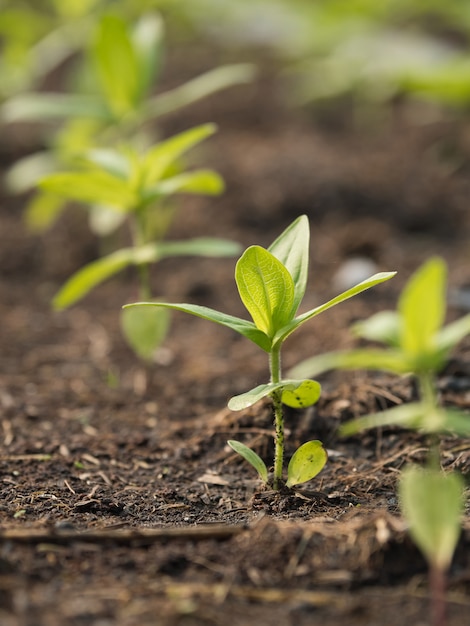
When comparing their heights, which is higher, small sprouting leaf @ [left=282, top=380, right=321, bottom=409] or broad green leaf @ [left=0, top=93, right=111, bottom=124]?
broad green leaf @ [left=0, top=93, right=111, bottom=124]

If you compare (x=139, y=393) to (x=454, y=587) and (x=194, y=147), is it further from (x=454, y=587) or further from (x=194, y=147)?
(x=194, y=147)

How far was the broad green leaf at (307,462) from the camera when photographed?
1743 mm

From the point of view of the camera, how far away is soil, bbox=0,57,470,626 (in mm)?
1361

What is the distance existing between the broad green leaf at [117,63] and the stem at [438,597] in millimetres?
1986

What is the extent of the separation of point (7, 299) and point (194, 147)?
5.94ft

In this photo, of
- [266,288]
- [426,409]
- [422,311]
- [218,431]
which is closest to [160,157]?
[218,431]

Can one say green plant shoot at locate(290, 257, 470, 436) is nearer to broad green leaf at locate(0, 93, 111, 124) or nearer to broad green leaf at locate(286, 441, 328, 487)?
broad green leaf at locate(286, 441, 328, 487)

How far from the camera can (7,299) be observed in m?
3.50

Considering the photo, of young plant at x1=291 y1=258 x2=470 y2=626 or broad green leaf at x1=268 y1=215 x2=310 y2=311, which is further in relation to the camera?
broad green leaf at x1=268 y1=215 x2=310 y2=311

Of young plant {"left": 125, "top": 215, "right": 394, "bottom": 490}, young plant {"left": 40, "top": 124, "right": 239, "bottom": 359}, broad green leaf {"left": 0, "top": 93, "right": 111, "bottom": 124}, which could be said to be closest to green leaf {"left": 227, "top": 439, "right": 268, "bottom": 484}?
young plant {"left": 125, "top": 215, "right": 394, "bottom": 490}

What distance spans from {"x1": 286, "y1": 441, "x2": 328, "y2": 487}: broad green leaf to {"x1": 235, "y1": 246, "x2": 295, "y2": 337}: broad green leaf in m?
0.26

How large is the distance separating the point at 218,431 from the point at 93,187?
2.62 feet

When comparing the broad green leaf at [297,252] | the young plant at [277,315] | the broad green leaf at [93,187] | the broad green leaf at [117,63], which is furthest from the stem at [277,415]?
the broad green leaf at [117,63]

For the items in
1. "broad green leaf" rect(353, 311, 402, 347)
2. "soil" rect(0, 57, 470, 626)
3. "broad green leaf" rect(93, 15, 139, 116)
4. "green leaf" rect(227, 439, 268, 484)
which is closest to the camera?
"soil" rect(0, 57, 470, 626)
